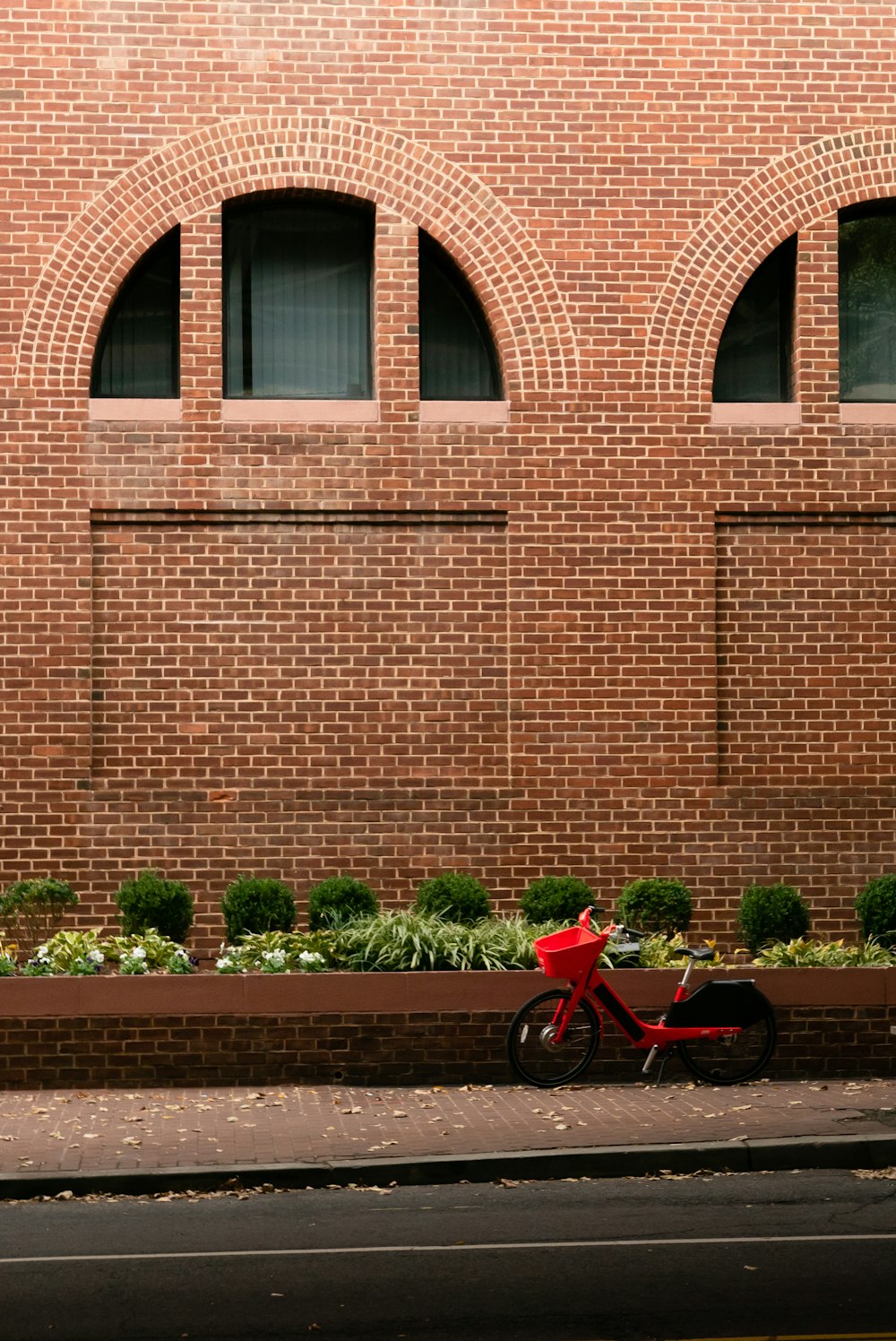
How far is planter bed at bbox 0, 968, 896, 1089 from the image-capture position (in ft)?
38.5

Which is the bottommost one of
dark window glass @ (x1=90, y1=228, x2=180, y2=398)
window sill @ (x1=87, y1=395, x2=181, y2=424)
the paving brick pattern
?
the paving brick pattern

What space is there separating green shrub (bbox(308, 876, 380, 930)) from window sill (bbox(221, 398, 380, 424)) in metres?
4.19

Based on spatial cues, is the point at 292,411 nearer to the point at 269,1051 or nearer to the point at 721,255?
the point at 721,255

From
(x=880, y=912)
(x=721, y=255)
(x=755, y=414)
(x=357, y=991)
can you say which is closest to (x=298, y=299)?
(x=721, y=255)

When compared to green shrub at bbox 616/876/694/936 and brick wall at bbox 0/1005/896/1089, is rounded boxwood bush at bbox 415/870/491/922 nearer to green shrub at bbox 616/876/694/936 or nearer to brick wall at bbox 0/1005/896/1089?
green shrub at bbox 616/876/694/936

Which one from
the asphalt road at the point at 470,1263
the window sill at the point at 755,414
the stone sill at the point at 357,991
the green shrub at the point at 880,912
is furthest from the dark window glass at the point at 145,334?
the asphalt road at the point at 470,1263

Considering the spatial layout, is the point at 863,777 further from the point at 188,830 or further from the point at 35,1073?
the point at 35,1073

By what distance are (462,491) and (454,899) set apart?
3.76 meters

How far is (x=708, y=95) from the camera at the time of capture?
1562 centimetres

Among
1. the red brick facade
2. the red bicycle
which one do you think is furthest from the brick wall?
the red brick facade

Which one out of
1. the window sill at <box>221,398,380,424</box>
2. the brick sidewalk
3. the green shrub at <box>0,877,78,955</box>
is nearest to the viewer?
the brick sidewalk

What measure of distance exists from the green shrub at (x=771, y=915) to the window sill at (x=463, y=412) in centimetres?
478

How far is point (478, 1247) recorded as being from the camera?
7691 millimetres

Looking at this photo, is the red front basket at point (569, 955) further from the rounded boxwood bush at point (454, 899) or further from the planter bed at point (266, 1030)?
the rounded boxwood bush at point (454, 899)
